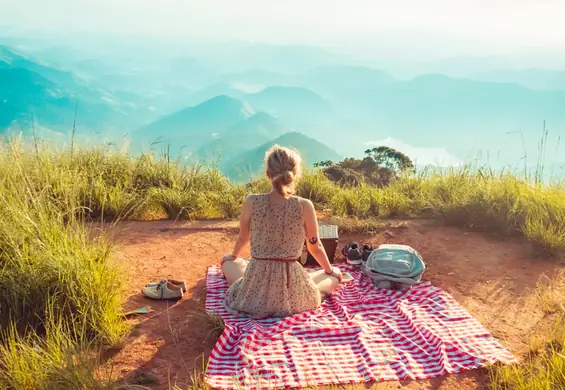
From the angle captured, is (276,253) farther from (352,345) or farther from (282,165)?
(352,345)

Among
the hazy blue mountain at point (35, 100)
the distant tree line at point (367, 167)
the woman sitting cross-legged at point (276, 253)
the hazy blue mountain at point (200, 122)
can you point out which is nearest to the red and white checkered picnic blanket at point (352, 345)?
the woman sitting cross-legged at point (276, 253)

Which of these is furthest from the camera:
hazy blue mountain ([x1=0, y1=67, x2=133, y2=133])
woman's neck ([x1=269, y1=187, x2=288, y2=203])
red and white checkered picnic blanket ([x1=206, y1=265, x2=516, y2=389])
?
hazy blue mountain ([x1=0, y1=67, x2=133, y2=133])

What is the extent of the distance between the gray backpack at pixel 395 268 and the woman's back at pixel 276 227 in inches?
45.5

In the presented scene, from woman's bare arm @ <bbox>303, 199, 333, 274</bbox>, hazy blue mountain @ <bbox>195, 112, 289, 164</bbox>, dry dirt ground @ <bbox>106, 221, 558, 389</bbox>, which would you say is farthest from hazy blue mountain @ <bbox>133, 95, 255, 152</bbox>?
woman's bare arm @ <bbox>303, 199, 333, 274</bbox>

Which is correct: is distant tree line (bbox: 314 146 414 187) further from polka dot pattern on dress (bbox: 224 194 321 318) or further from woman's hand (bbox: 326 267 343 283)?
polka dot pattern on dress (bbox: 224 194 321 318)

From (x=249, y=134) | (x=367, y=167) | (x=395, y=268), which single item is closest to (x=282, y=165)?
(x=395, y=268)

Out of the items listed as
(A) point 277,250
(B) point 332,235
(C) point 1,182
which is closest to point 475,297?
(B) point 332,235

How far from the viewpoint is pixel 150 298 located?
14.4ft

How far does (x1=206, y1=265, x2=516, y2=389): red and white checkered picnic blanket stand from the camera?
126 inches

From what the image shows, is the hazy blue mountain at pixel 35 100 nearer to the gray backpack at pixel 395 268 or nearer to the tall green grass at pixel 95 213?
the tall green grass at pixel 95 213

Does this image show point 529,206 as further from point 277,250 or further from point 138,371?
point 138,371

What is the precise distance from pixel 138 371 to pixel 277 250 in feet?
4.50

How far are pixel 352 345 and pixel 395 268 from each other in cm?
127

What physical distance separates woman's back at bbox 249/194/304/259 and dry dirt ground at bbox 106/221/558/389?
85 cm
